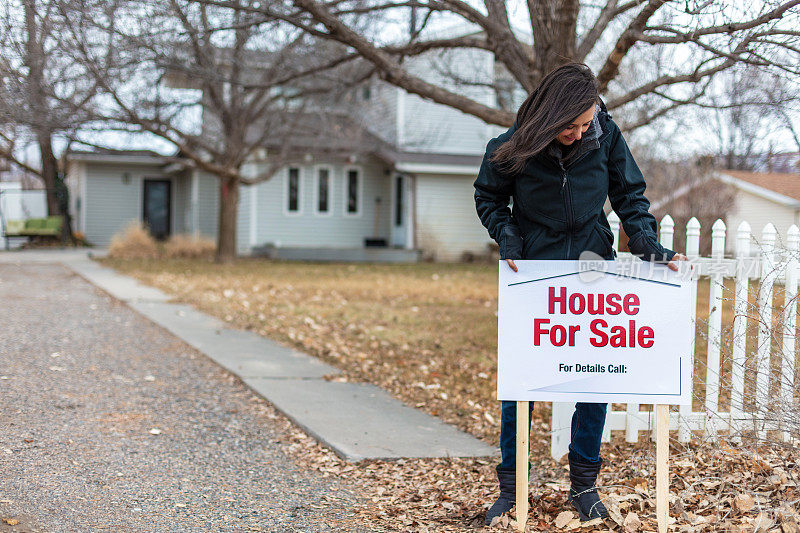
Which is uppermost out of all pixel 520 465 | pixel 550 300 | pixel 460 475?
pixel 550 300

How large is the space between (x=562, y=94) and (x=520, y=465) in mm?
1540

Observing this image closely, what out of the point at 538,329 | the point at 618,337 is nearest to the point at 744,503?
the point at 618,337

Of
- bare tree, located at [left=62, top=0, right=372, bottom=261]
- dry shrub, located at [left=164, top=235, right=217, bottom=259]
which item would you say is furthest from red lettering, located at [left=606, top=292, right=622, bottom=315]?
dry shrub, located at [left=164, top=235, right=217, bottom=259]

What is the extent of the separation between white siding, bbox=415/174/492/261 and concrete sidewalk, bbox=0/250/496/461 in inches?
512

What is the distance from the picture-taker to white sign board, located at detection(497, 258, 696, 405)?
3270 mm

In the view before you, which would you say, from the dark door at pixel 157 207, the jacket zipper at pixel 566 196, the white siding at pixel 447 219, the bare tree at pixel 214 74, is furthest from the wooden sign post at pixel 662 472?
the dark door at pixel 157 207

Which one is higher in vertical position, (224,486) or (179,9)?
(179,9)

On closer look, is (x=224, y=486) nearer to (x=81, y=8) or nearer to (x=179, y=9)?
(x=81, y=8)

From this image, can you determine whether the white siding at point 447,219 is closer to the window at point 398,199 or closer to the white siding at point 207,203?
the window at point 398,199

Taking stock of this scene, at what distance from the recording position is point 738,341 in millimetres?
4230

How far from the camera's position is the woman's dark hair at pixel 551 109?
3039 mm

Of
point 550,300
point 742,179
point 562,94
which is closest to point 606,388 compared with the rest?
point 550,300

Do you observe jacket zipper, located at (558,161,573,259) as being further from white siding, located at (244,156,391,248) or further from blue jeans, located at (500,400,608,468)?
white siding, located at (244,156,391,248)

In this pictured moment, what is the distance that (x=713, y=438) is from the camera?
420cm
